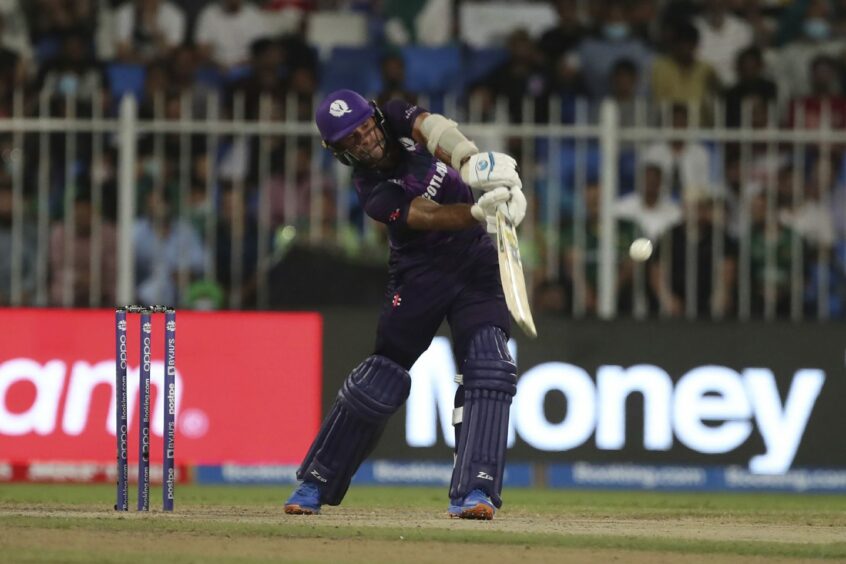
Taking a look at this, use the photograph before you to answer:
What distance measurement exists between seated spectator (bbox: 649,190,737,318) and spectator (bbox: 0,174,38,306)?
4.70 m

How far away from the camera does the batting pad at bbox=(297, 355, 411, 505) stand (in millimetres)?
8414

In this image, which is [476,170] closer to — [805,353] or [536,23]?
[805,353]

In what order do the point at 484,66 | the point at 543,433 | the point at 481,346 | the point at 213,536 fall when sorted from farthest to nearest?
1. the point at 484,66
2. the point at 543,433
3. the point at 481,346
4. the point at 213,536

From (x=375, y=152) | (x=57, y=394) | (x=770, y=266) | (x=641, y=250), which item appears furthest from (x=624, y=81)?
(x=375, y=152)

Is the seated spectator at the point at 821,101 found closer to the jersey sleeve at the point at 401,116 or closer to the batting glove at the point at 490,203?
the jersey sleeve at the point at 401,116

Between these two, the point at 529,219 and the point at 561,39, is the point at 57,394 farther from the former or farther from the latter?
the point at 561,39

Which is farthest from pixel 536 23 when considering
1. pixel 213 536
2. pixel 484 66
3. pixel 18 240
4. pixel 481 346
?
pixel 213 536

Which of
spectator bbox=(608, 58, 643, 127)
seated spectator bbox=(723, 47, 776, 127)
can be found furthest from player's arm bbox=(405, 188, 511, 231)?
spectator bbox=(608, 58, 643, 127)

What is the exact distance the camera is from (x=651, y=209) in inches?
519

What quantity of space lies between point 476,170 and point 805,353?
526cm

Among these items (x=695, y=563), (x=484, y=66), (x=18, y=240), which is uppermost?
(x=484, y=66)

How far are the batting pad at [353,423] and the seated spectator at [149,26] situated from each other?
26.5 feet

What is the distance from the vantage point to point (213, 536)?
7406mm

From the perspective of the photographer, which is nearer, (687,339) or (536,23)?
(687,339)
